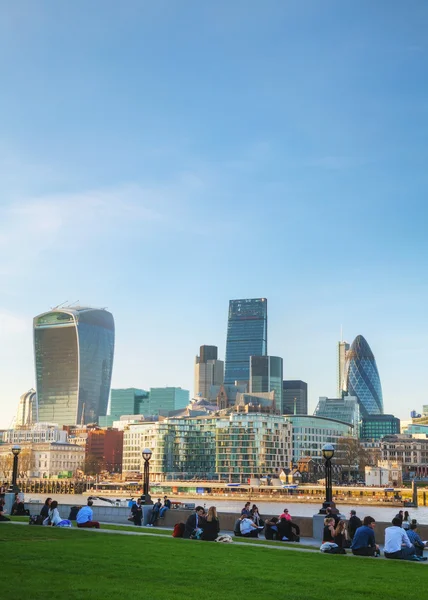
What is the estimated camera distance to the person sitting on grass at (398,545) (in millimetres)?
25562

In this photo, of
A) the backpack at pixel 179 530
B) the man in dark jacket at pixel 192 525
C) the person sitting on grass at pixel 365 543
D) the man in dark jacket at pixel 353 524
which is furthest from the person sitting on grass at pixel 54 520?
the person sitting on grass at pixel 365 543

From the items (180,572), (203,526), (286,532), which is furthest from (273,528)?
Result: (180,572)

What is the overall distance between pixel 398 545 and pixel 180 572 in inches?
325

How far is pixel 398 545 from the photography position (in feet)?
83.8

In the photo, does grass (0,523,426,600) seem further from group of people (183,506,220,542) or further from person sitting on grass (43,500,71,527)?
person sitting on grass (43,500,71,527)

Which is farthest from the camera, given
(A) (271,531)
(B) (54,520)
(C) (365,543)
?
(B) (54,520)

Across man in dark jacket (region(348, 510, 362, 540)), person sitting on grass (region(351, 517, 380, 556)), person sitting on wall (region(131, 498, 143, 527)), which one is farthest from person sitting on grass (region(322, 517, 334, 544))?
person sitting on wall (region(131, 498, 143, 527))

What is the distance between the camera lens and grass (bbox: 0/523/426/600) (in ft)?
57.0

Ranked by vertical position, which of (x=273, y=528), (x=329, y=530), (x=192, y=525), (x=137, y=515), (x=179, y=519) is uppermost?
(x=329, y=530)

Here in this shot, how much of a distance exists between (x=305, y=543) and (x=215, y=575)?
12887 mm

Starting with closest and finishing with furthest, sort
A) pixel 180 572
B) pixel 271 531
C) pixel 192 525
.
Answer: pixel 180 572, pixel 192 525, pixel 271 531

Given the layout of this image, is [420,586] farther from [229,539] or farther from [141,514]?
[141,514]

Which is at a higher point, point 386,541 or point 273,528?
point 386,541

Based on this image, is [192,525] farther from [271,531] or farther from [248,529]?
[271,531]
